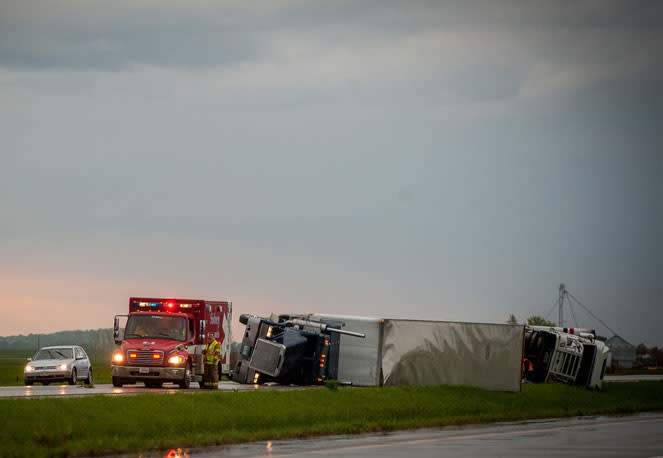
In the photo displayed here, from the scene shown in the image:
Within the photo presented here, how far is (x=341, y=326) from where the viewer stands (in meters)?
37.4

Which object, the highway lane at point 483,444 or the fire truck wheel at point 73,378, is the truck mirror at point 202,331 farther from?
the highway lane at point 483,444

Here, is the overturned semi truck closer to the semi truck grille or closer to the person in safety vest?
the person in safety vest

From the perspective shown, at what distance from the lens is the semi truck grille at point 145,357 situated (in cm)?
3347

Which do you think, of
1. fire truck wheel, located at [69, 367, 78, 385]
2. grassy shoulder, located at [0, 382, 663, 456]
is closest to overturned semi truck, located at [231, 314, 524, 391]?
grassy shoulder, located at [0, 382, 663, 456]

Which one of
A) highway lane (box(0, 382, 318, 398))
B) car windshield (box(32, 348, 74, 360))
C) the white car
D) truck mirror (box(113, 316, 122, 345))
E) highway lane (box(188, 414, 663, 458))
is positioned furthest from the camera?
car windshield (box(32, 348, 74, 360))

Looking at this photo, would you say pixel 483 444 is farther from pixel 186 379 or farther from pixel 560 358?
pixel 560 358

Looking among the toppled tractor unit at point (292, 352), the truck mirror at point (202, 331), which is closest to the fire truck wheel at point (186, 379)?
the truck mirror at point (202, 331)

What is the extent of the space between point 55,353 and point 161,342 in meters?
10.2

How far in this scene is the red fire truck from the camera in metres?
33.6

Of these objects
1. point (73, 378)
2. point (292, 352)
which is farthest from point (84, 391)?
point (73, 378)

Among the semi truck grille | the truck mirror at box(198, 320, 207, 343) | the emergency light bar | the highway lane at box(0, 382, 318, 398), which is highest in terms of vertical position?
the emergency light bar

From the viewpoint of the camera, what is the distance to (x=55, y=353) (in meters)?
42.3

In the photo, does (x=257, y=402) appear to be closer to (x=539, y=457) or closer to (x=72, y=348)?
(x=539, y=457)

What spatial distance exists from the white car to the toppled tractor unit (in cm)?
729
